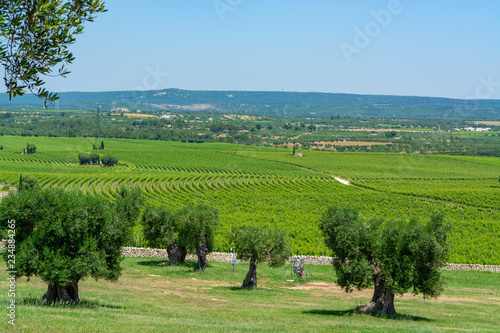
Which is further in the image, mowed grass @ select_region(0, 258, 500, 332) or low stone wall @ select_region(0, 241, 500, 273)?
low stone wall @ select_region(0, 241, 500, 273)

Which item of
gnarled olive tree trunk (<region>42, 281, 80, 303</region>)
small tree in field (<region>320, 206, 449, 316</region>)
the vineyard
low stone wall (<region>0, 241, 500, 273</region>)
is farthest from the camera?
the vineyard

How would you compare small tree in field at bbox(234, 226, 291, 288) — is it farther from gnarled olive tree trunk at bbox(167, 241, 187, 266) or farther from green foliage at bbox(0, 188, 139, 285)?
green foliage at bbox(0, 188, 139, 285)

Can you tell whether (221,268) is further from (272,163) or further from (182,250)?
(272,163)

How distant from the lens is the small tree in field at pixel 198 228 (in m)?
35.4

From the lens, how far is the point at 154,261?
3922 cm

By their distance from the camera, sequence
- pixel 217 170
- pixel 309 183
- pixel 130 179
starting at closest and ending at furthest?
pixel 130 179
pixel 309 183
pixel 217 170

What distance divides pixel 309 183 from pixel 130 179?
34.6 meters

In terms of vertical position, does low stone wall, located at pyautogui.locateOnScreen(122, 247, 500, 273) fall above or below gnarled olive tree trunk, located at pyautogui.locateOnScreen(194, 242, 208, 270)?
below

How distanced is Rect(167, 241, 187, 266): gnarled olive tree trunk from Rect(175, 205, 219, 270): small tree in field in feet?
5.66

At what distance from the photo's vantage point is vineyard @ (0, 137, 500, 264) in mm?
57500

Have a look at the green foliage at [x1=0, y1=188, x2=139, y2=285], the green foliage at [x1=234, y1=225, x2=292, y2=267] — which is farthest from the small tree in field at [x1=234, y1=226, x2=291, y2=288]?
the green foliage at [x1=0, y1=188, x2=139, y2=285]

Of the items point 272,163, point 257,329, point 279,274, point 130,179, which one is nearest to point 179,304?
point 257,329

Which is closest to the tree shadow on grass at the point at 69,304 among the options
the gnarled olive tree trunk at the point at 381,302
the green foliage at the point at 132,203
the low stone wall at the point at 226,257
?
the gnarled olive tree trunk at the point at 381,302

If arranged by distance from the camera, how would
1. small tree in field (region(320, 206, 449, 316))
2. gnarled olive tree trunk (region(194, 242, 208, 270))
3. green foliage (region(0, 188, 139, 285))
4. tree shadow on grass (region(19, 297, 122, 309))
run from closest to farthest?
green foliage (region(0, 188, 139, 285)) → tree shadow on grass (region(19, 297, 122, 309)) → small tree in field (region(320, 206, 449, 316)) → gnarled olive tree trunk (region(194, 242, 208, 270))
